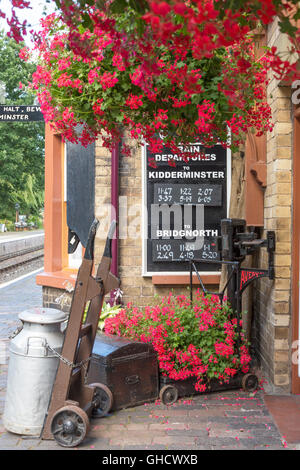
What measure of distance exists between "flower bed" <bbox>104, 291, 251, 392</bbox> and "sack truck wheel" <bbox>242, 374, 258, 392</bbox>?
67 millimetres

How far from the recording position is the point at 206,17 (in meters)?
1.58

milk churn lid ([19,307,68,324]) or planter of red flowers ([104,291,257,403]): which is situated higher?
milk churn lid ([19,307,68,324])

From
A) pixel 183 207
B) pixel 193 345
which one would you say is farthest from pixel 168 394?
pixel 183 207

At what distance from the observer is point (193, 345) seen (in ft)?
17.0

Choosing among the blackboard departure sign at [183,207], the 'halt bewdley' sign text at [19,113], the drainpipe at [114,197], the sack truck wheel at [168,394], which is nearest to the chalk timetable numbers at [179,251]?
the blackboard departure sign at [183,207]

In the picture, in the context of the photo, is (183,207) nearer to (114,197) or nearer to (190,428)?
(114,197)

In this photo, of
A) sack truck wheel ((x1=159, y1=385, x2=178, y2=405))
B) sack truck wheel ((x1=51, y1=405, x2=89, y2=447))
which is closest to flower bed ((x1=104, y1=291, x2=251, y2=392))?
sack truck wheel ((x1=159, y1=385, x2=178, y2=405))

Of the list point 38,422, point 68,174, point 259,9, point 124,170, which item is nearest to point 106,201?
point 124,170

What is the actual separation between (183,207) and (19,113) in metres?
3.09

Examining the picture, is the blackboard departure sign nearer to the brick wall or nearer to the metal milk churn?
the brick wall

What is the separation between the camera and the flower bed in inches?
200

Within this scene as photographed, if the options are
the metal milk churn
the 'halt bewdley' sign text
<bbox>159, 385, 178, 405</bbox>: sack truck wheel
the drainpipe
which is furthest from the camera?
the 'halt bewdley' sign text

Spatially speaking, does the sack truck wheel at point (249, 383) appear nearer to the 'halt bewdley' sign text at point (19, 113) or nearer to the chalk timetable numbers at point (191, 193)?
the chalk timetable numbers at point (191, 193)

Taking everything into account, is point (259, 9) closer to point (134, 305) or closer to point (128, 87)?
point (128, 87)
